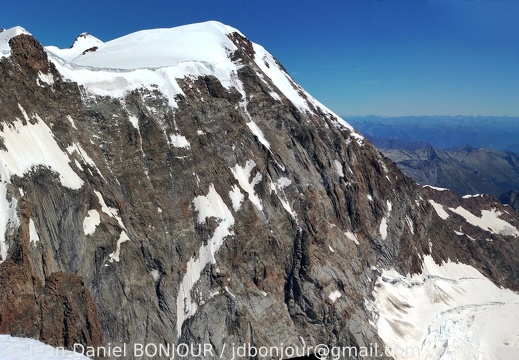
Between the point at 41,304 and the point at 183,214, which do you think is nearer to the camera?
the point at 41,304

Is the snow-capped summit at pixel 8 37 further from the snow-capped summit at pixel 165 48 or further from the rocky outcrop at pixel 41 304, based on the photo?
the rocky outcrop at pixel 41 304

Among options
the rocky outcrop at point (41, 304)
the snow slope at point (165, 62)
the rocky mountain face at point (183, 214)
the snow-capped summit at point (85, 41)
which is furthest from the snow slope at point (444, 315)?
the snow-capped summit at point (85, 41)

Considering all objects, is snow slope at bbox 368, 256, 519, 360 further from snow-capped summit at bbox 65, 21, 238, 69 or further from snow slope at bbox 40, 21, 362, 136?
snow-capped summit at bbox 65, 21, 238, 69

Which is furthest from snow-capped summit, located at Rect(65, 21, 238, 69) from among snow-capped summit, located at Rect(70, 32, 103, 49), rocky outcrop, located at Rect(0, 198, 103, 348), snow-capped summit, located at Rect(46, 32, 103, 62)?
rocky outcrop, located at Rect(0, 198, 103, 348)

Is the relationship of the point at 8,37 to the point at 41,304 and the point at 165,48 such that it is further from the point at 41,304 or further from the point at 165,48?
the point at 41,304

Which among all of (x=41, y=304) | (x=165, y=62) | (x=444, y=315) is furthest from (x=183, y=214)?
(x=444, y=315)

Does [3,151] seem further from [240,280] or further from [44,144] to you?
[240,280]

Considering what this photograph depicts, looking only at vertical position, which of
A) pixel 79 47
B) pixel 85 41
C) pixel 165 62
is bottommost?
pixel 165 62
